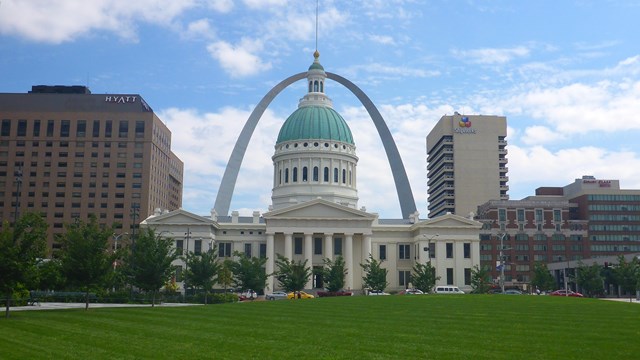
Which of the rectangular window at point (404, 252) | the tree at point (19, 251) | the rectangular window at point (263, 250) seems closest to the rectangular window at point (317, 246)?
the rectangular window at point (263, 250)

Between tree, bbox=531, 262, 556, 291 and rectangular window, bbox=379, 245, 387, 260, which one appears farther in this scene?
rectangular window, bbox=379, 245, 387, 260

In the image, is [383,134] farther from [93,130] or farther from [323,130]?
[93,130]

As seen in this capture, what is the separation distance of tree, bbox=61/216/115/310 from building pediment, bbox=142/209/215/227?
181ft

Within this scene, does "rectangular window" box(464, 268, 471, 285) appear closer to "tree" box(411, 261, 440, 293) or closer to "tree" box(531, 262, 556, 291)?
"tree" box(531, 262, 556, 291)

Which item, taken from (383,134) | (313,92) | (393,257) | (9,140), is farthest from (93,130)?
(393,257)

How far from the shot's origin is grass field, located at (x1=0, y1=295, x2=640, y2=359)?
2392cm

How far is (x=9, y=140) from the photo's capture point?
153 metres

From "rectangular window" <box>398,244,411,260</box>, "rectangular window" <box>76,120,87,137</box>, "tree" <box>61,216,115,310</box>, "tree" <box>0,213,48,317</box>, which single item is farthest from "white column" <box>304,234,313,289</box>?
"rectangular window" <box>76,120,87,137</box>

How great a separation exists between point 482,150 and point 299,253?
85900 mm

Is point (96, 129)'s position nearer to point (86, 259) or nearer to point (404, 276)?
point (404, 276)

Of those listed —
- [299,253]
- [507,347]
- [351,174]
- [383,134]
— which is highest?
[383,134]

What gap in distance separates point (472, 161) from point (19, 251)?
498 feet

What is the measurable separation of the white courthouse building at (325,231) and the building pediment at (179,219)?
6.1 inches

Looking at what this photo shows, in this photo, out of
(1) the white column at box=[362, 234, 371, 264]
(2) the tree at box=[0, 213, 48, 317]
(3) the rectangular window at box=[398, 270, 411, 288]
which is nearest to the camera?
(2) the tree at box=[0, 213, 48, 317]
